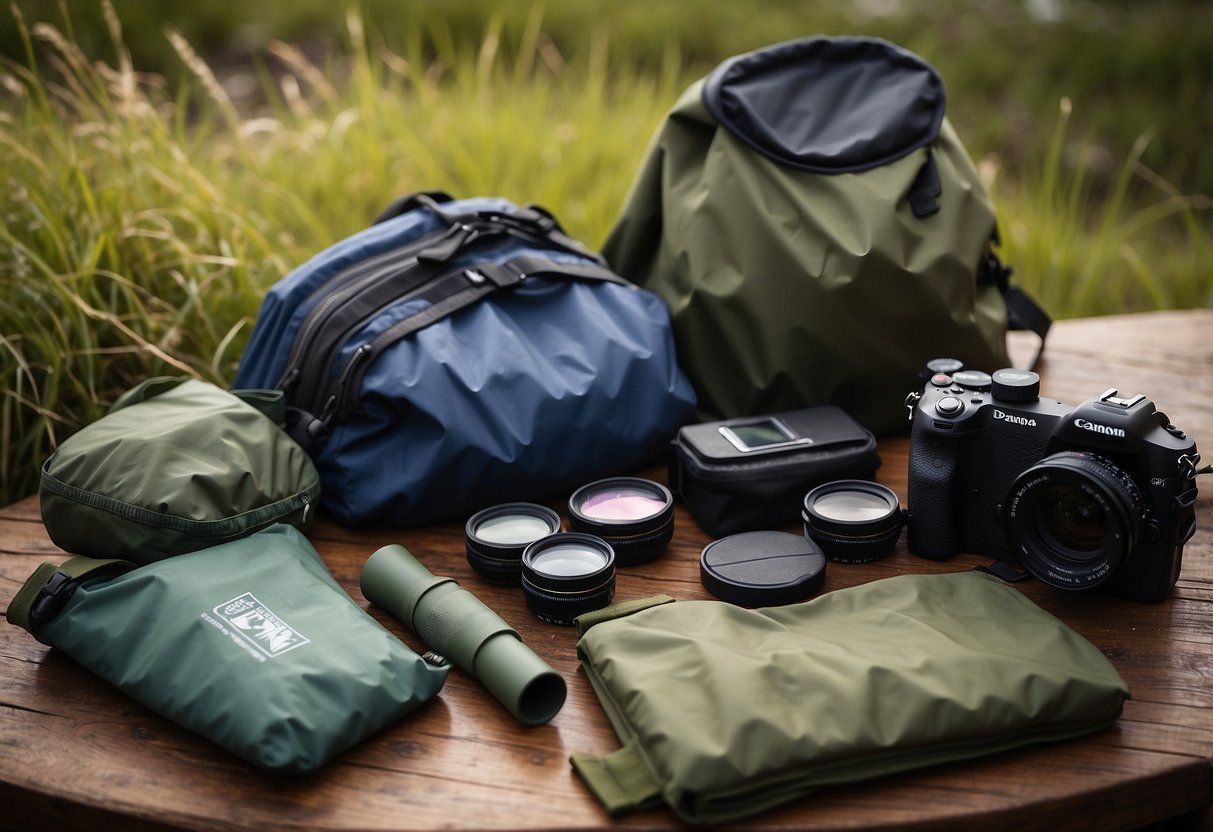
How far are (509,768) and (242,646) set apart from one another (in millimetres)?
417

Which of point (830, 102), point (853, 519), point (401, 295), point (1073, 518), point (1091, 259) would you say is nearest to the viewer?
point (1073, 518)

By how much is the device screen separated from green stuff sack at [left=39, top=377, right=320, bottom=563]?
80 cm

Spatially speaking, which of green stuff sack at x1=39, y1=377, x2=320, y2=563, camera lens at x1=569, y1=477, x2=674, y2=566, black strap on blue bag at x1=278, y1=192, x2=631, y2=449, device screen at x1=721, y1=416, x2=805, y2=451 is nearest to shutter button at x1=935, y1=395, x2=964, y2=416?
device screen at x1=721, y1=416, x2=805, y2=451

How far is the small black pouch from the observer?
199 cm

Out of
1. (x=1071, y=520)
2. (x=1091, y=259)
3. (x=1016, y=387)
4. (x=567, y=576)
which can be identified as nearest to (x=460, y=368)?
(x=567, y=576)

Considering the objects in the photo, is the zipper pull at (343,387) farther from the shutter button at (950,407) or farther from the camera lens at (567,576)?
the shutter button at (950,407)

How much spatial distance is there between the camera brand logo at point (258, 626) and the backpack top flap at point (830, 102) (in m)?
1.34

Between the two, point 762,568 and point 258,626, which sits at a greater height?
point 258,626

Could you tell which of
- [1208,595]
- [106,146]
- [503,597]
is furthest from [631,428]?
[106,146]

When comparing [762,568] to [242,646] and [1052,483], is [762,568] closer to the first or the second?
[1052,483]

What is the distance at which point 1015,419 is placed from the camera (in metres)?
1.76

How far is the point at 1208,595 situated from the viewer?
1.82 meters

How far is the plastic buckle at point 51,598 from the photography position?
1.64 metres

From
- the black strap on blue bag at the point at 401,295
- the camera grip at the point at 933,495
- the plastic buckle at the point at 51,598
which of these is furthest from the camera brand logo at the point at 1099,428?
the plastic buckle at the point at 51,598
